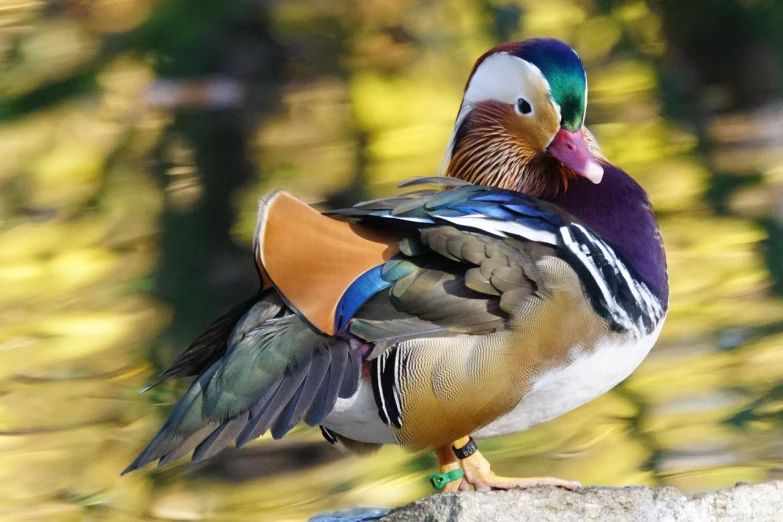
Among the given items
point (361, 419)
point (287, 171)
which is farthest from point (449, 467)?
point (287, 171)

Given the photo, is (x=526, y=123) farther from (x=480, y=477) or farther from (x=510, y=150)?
(x=480, y=477)

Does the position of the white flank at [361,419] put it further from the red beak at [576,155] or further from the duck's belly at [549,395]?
the red beak at [576,155]

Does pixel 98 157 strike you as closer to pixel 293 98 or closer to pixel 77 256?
pixel 77 256

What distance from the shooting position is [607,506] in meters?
1.39

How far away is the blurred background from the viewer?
2396mm

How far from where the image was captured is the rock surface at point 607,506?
1.37m

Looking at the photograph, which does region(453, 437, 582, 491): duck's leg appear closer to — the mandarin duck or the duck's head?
the mandarin duck

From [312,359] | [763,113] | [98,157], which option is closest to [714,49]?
[763,113]

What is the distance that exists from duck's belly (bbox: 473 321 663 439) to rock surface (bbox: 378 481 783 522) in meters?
0.11

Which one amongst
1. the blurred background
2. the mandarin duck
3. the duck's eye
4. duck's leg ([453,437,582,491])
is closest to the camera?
the mandarin duck

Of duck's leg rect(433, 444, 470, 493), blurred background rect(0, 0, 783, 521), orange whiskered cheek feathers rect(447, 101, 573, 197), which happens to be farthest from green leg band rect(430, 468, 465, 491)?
blurred background rect(0, 0, 783, 521)

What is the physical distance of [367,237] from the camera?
1454mm

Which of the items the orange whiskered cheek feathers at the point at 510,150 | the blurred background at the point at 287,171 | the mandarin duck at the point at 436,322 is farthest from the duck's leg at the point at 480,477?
the blurred background at the point at 287,171

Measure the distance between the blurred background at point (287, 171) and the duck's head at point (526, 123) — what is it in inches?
32.0
